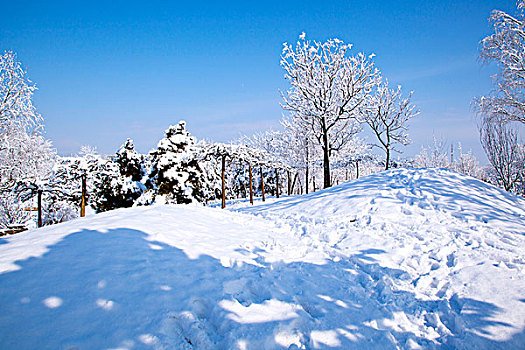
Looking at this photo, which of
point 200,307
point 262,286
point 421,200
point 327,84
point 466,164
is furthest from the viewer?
point 466,164

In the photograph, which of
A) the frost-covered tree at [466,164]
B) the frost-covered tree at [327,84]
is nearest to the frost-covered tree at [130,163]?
the frost-covered tree at [327,84]

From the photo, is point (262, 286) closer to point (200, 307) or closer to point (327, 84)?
point (200, 307)

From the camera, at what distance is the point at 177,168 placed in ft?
63.6

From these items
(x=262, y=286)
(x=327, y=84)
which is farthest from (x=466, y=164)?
(x=262, y=286)

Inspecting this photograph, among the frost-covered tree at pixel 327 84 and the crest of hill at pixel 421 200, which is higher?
the frost-covered tree at pixel 327 84

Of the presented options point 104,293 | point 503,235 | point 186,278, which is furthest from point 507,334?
point 104,293

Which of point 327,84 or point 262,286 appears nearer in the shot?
point 262,286

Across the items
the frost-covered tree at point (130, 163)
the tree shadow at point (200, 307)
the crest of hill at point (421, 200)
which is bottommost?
the tree shadow at point (200, 307)

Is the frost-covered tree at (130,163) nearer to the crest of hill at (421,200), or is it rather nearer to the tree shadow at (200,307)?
the crest of hill at (421,200)

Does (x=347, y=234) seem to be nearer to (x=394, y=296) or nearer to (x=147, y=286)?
(x=394, y=296)

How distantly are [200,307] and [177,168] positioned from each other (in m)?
17.5

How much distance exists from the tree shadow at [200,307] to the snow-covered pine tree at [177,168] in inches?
598

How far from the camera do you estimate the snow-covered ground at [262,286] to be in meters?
2.59

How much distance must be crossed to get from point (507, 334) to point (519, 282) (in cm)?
130
